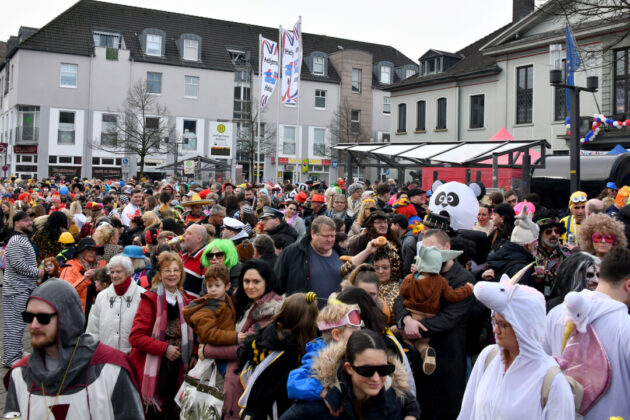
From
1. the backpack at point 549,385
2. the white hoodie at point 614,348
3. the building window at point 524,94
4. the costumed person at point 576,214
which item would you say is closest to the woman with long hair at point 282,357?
the backpack at point 549,385

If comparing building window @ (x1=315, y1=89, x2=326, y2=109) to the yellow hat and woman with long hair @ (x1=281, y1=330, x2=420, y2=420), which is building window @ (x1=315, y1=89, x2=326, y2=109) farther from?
woman with long hair @ (x1=281, y1=330, x2=420, y2=420)

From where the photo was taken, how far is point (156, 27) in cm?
5069

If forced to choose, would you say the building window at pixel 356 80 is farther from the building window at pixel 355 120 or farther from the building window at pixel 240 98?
the building window at pixel 240 98

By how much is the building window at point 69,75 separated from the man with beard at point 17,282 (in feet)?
Answer: 135

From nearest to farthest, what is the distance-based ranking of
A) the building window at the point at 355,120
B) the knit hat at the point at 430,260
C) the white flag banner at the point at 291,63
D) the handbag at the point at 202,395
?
the handbag at the point at 202,395 → the knit hat at the point at 430,260 → the white flag banner at the point at 291,63 → the building window at the point at 355,120

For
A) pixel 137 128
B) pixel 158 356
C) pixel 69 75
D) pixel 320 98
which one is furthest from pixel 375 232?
pixel 320 98

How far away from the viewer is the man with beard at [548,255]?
17.9 feet

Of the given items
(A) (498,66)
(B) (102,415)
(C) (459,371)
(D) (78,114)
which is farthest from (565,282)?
(D) (78,114)

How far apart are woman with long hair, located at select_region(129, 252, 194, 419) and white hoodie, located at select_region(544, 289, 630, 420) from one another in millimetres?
3382

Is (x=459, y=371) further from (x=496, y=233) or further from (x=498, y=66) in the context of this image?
(x=498, y=66)

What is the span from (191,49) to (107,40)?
659 centimetres

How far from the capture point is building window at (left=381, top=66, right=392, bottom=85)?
59844 millimetres

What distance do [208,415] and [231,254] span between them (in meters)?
1.80

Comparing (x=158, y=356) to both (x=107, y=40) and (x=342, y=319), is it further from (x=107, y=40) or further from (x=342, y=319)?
(x=107, y=40)
